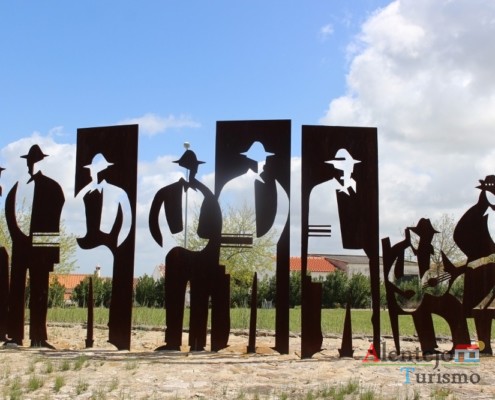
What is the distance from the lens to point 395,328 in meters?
8.74

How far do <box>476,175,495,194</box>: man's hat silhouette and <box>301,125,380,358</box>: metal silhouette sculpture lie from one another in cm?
167

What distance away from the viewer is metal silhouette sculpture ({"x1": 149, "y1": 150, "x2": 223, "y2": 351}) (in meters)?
8.83

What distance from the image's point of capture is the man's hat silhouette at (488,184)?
9.12m

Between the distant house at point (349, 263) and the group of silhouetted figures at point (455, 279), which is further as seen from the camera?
the distant house at point (349, 263)

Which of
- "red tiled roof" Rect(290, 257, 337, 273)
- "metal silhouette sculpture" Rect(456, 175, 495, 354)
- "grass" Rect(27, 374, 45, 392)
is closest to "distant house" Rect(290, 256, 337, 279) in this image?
"red tiled roof" Rect(290, 257, 337, 273)

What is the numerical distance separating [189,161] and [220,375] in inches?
130

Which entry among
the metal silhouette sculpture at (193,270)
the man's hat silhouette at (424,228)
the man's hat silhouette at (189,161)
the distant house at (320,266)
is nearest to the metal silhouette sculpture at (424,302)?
the man's hat silhouette at (424,228)

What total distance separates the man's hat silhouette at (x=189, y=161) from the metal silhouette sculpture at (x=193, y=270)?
0.12 ft

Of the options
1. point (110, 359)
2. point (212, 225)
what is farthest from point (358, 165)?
point (110, 359)

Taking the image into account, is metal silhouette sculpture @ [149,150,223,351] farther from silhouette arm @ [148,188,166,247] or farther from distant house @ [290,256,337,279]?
distant house @ [290,256,337,279]

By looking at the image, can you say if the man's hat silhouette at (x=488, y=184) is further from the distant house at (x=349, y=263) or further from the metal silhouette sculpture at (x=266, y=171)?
the distant house at (x=349, y=263)

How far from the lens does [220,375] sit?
275 inches

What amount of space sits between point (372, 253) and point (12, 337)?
5.53 metres

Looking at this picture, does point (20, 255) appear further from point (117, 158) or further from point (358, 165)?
point (358, 165)
